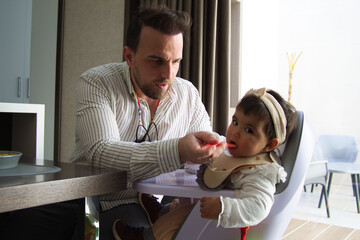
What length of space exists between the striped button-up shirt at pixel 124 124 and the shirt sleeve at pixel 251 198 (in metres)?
0.20

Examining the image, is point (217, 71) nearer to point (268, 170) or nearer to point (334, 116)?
point (334, 116)

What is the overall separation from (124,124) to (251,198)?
70cm

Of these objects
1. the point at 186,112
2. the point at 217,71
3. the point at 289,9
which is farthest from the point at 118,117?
the point at 289,9

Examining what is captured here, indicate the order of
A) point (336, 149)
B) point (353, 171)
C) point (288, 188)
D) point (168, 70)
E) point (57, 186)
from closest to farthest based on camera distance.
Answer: point (57, 186)
point (288, 188)
point (168, 70)
point (353, 171)
point (336, 149)

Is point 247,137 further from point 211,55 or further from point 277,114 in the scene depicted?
point 211,55

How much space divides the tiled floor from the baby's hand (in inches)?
84.1

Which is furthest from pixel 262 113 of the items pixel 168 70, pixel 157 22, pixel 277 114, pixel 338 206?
pixel 338 206

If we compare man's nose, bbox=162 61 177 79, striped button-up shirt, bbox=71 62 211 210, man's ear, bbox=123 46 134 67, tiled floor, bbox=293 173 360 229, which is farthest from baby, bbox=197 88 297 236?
tiled floor, bbox=293 173 360 229

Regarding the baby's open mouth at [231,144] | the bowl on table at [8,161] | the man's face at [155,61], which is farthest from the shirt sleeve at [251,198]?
the man's face at [155,61]

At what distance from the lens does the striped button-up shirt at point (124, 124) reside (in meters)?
1.00

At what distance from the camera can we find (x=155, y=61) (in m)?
1.39

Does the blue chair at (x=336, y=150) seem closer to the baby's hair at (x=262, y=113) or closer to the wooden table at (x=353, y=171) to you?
the wooden table at (x=353, y=171)

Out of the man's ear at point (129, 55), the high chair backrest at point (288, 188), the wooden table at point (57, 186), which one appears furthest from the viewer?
the man's ear at point (129, 55)

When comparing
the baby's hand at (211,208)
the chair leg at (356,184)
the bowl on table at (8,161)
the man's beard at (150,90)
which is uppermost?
the man's beard at (150,90)
